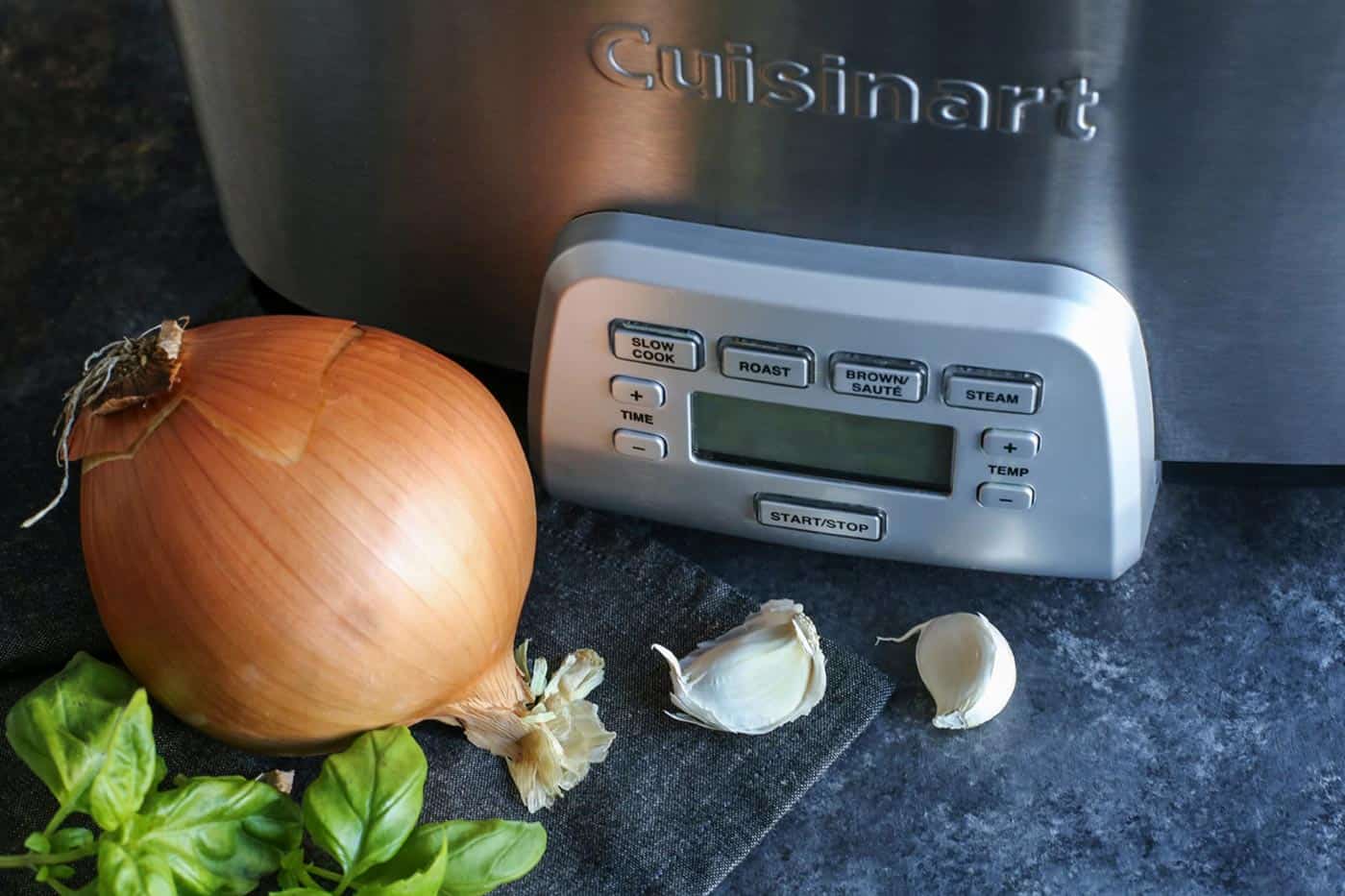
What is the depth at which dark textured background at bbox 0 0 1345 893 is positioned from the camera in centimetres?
52

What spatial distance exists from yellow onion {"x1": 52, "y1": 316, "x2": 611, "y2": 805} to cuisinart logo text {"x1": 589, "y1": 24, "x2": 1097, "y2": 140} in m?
0.13

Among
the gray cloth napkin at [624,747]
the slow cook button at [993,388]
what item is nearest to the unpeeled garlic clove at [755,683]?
the gray cloth napkin at [624,747]

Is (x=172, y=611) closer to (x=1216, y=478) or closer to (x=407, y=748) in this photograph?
(x=407, y=748)

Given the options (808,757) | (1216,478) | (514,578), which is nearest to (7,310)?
(514,578)

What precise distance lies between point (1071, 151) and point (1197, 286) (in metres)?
0.07

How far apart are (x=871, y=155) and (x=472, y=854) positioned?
0.26 metres

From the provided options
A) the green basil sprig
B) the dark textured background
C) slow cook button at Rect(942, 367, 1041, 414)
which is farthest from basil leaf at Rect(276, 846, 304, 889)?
slow cook button at Rect(942, 367, 1041, 414)

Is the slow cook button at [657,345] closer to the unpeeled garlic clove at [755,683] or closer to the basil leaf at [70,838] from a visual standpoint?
the unpeeled garlic clove at [755,683]

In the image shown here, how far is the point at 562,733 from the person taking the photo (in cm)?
55

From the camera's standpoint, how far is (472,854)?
0.47m

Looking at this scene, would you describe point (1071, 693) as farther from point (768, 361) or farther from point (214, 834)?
point (214, 834)

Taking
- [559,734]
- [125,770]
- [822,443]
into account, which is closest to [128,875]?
[125,770]

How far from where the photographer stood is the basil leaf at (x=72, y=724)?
1.46 feet

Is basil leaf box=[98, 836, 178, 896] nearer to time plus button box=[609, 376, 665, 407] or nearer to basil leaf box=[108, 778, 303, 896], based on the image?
basil leaf box=[108, 778, 303, 896]
